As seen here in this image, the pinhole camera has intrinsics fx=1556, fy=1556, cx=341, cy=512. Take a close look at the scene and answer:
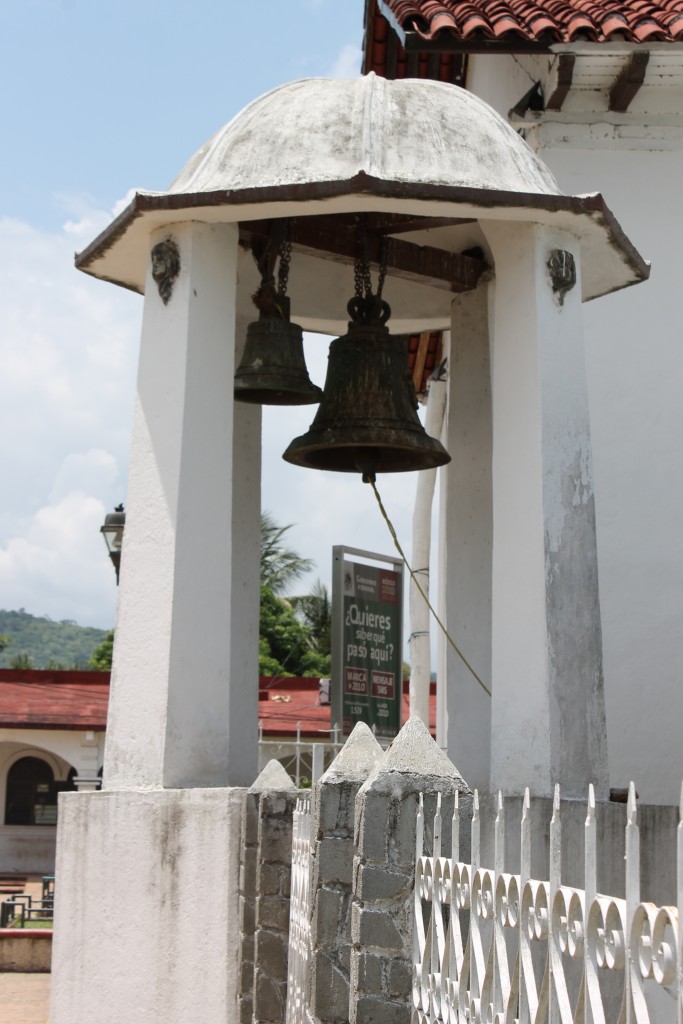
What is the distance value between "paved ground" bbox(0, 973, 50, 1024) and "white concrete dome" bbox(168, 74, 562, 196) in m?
8.30

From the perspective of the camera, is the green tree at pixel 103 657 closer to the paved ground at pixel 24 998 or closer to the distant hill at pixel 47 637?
the paved ground at pixel 24 998

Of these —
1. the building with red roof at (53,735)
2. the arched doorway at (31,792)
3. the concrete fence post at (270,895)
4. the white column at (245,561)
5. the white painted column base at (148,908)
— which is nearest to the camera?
the concrete fence post at (270,895)

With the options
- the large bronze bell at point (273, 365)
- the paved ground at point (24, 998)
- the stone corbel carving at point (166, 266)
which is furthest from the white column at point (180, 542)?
the paved ground at point (24, 998)

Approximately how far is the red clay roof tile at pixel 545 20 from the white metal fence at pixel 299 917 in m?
4.83

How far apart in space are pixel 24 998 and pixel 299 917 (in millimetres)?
10652

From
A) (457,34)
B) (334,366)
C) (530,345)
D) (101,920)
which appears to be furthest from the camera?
(457,34)

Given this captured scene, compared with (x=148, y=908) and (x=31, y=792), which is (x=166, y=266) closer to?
(x=148, y=908)

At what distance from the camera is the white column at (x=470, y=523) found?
27.8ft

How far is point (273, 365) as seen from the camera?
751 cm

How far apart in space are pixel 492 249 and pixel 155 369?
1.68 metres

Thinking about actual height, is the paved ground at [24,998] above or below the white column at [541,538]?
below

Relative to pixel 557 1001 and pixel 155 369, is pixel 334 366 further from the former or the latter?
pixel 557 1001

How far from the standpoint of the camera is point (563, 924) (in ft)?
8.48

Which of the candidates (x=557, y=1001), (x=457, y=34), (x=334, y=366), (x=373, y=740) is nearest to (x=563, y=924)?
(x=557, y=1001)
